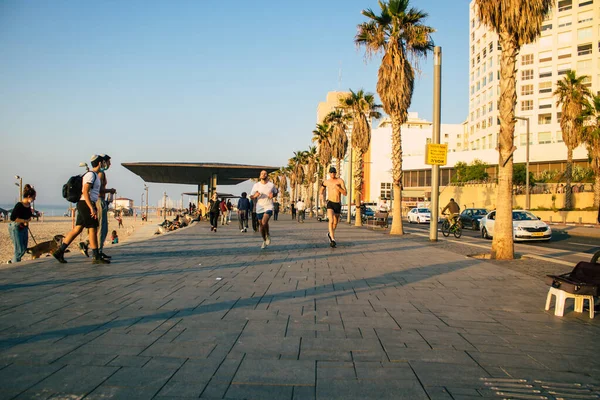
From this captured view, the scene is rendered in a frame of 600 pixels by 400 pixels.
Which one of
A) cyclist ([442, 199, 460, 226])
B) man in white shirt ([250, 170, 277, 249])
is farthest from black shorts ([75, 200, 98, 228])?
cyclist ([442, 199, 460, 226])

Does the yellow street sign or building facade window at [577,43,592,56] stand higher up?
building facade window at [577,43,592,56]

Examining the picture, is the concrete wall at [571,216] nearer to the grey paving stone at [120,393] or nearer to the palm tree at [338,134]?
the palm tree at [338,134]

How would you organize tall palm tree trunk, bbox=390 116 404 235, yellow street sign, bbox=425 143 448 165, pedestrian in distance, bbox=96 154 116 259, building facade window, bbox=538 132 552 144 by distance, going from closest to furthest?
pedestrian in distance, bbox=96 154 116 259 < yellow street sign, bbox=425 143 448 165 < tall palm tree trunk, bbox=390 116 404 235 < building facade window, bbox=538 132 552 144

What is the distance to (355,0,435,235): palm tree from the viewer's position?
20781mm

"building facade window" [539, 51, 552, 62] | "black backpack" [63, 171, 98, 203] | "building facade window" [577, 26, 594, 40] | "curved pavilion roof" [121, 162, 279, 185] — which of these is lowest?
"black backpack" [63, 171, 98, 203]

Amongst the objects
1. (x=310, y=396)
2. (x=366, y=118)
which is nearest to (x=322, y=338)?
(x=310, y=396)

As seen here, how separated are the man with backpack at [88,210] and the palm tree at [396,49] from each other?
14.2 m

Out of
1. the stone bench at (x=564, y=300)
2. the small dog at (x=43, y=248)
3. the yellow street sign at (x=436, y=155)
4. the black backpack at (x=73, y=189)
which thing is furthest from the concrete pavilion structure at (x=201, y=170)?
the stone bench at (x=564, y=300)

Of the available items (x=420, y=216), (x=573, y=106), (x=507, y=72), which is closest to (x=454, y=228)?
(x=507, y=72)

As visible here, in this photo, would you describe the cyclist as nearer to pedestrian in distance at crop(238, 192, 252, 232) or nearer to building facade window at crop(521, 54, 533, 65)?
pedestrian in distance at crop(238, 192, 252, 232)

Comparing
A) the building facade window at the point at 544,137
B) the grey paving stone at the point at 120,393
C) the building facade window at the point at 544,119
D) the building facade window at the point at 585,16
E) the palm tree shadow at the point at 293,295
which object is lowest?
the palm tree shadow at the point at 293,295

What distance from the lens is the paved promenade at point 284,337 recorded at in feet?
9.45

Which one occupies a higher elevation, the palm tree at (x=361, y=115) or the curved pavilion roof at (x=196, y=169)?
the palm tree at (x=361, y=115)

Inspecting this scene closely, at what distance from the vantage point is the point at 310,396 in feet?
8.92
